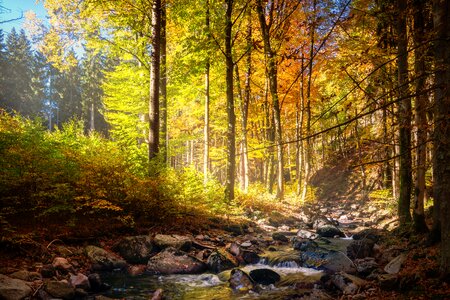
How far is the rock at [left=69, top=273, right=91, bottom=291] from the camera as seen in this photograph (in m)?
5.98

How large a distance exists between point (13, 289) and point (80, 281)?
1.23 meters

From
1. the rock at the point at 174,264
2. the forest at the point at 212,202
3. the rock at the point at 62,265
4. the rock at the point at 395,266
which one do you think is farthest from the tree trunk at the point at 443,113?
the rock at the point at 62,265

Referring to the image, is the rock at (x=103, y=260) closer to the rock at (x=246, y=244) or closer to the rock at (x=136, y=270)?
the rock at (x=136, y=270)

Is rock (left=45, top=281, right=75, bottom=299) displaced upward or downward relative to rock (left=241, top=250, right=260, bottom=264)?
upward

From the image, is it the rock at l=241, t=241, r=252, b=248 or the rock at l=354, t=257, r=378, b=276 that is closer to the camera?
the rock at l=354, t=257, r=378, b=276

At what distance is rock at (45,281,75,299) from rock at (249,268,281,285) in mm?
3795

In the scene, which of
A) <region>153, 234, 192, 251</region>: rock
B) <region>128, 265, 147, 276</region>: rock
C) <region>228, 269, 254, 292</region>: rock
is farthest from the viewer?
<region>153, 234, 192, 251</region>: rock

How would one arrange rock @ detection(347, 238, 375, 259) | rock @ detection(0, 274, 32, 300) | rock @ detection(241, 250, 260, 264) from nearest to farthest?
rock @ detection(0, 274, 32, 300)
rock @ detection(347, 238, 375, 259)
rock @ detection(241, 250, 260, 264)

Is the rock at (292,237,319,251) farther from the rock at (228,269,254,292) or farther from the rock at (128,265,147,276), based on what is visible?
the rock at (128,265,147,276)

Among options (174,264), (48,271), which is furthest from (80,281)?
(174,264)

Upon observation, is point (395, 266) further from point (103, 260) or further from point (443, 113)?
point (103, 260)

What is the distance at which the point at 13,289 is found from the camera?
5.01 metres

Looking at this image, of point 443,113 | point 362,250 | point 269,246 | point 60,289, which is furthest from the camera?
point 269,246

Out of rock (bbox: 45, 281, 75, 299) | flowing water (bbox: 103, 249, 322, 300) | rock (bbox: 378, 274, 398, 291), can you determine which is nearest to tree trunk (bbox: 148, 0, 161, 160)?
flowing water (bbox: 103, 249, 322, 300)
